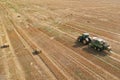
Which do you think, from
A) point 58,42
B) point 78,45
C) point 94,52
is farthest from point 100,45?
point 58,42

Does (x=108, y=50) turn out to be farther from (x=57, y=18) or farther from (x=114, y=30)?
(x=57, y=18)

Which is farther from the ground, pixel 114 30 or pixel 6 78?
pixel 114 30

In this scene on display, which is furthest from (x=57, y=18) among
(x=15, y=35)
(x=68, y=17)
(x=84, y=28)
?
(x=15, y=35)

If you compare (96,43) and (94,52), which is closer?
(94,52)

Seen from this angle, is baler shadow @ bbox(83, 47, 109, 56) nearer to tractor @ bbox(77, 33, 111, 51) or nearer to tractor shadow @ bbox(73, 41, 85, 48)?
tractor @ bbox(77, 33, 111, 51)

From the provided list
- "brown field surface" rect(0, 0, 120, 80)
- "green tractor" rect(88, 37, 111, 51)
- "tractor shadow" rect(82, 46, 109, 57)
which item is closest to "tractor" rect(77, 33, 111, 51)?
"green tractor" rect(88, 37, 111, 51)

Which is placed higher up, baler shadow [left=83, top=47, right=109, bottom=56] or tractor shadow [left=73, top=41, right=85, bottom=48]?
baler shadow [left=83, top=47, right=109, bottom=56]

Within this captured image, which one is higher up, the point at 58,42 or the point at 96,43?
the point at 96,43

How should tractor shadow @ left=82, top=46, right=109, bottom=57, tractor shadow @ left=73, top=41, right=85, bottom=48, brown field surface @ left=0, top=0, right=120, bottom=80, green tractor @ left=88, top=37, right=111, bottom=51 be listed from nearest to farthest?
1. brown field surface @ left=0, top=0, right=120, bottom=80
2. tractor shadow @ left=82, top=46, right=109, bottom=57
3. green tractor @ left=88, top=37, right=111, bottom=51
4. tractor shadow @ left=73, top=41, right=85, bottom=48

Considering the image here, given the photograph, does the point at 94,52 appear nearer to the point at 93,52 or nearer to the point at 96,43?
the point at 93,52
